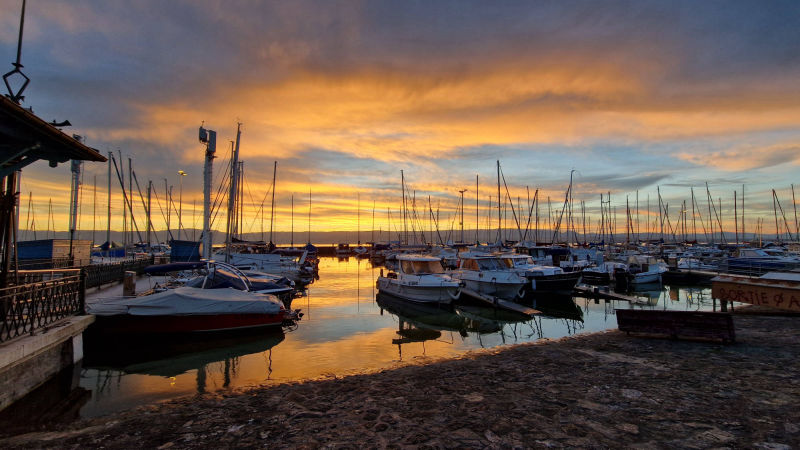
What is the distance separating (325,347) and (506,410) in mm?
8794

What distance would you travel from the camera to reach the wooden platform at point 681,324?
35.8ft

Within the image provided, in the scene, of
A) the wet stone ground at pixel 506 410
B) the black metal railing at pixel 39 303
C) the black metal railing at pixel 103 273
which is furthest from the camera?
the black metal railing at pixel 103 273

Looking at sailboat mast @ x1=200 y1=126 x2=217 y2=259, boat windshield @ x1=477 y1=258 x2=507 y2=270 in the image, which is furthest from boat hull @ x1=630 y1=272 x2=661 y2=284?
sailboat mast @ x1=200 y1=126 x2=217 y2=259

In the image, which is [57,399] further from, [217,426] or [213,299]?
[213,299]

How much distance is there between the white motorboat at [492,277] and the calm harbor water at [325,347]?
1953 mm

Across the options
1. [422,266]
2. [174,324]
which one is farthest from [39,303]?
[422,266]

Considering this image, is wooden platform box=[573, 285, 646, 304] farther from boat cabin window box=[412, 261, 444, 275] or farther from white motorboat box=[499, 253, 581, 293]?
boat cabin window box=[412, 261, 444, 275]

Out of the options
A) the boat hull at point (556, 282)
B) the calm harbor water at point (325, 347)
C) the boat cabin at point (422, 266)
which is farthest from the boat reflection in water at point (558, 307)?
the boat cabin at point (422, 266)

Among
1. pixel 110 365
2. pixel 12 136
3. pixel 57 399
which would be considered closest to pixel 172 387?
pixel 57 399

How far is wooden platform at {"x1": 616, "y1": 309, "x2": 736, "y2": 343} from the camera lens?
10.9 m

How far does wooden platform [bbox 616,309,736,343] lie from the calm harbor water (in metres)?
4.29

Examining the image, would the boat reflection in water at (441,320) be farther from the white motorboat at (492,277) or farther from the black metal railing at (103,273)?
the black metal railing at (103,273)

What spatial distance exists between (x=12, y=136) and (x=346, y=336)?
1187 cm

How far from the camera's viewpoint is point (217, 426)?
653 centimetres
